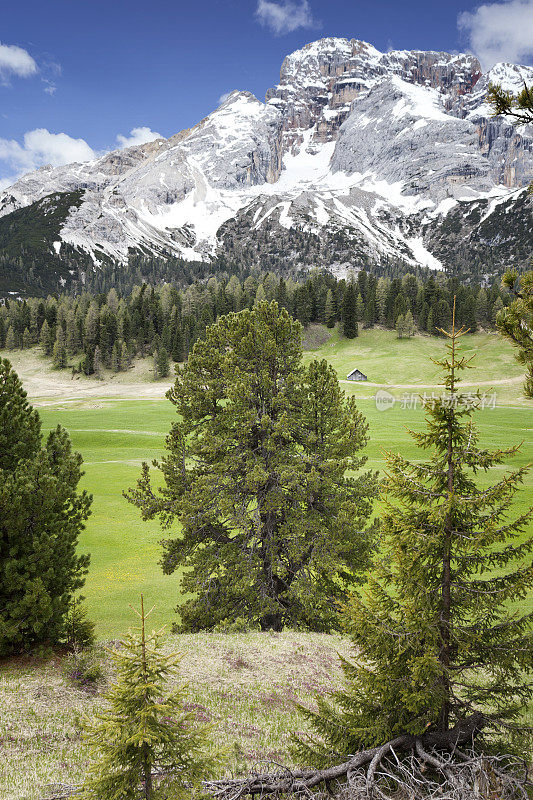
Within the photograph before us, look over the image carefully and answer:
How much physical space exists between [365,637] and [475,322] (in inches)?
5249

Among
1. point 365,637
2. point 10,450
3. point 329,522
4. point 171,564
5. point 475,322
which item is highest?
point 475,322

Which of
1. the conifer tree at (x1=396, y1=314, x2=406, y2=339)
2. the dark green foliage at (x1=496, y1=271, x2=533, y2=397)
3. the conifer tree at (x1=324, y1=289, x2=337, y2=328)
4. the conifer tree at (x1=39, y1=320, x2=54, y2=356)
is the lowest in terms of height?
the dark green foliage at (x1=496, y1=271, x2=533, y2=397)

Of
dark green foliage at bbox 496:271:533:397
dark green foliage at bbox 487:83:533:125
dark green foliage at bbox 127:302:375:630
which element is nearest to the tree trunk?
dark green foliage at bbox 127:302:375:630

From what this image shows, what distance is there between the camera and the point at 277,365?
18.8 meters

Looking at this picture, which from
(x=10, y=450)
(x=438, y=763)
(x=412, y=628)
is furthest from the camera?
(x=10, y=450)

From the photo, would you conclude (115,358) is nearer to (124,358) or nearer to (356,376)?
(124,358)

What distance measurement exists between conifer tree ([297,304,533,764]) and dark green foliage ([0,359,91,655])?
842 cm

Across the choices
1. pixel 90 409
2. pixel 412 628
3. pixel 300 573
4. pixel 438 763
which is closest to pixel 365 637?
pixel 412 628

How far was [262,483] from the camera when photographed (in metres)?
17.4

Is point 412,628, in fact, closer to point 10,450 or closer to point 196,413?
point 10,450

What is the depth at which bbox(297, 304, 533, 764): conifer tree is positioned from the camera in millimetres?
6051

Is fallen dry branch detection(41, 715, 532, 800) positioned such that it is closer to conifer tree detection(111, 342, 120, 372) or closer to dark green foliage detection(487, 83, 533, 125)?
dark green foliage detection(487, 83, 533, 125)

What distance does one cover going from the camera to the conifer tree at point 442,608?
605 cm

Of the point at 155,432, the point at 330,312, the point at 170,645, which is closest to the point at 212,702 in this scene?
the point at 170,645
